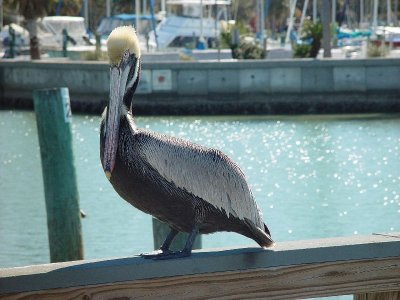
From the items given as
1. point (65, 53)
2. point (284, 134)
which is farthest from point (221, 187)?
point (65, 53)

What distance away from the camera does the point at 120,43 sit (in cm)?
335

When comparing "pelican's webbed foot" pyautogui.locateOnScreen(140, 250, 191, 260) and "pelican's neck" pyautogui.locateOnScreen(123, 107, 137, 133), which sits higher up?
"pelican's neck" pyautogui.locateOnScreen(123, 107, 137, 133)

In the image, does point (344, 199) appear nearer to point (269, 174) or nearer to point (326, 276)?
point (269, 174)

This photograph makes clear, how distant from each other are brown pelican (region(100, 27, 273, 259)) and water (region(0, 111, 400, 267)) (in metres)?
4.04

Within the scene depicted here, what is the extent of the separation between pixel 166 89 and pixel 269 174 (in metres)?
10.4

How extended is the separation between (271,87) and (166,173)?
2634 centimetres

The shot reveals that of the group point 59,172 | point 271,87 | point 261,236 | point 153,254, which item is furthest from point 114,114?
point 271,87

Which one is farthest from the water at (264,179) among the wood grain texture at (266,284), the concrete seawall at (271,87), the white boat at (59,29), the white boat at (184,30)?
the white boat at (59,29)

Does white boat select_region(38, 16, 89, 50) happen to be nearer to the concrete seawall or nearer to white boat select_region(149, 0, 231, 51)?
white boat select_region(149, 0, 231, 51)

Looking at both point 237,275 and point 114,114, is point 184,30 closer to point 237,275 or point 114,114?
point 114,114

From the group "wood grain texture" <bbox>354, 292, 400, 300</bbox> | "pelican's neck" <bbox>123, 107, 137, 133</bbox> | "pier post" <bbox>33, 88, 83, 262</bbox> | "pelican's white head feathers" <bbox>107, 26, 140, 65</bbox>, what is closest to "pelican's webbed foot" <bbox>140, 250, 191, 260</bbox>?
"pelican's neck" <bbox>123, 107, 137, 133</bbox>

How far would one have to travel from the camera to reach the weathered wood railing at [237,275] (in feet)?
9.05

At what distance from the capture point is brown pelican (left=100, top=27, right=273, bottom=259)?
3.21 metres

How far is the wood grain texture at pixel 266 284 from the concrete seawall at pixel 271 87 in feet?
86.0
